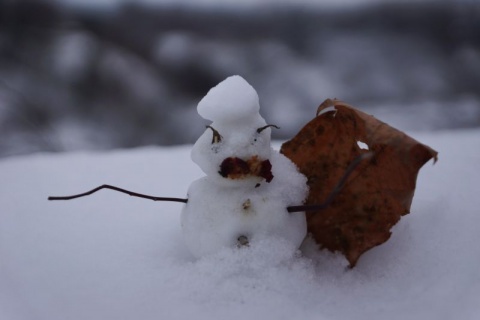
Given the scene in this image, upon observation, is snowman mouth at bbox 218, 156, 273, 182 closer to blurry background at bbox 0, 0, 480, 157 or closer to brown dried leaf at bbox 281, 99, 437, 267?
brown dried leaf at bbox 281, 99, 437, 267

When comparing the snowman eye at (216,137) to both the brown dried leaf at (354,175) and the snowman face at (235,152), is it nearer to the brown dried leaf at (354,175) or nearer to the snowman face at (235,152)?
the snowman face at (235,152)

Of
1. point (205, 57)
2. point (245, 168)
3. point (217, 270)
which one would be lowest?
point (217, 270)

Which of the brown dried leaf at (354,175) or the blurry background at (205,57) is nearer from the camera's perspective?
the brown dried leaf at (354,175)

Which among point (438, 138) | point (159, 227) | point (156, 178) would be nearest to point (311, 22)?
point (438, 138)

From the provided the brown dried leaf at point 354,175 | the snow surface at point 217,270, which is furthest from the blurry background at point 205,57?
the brown dried leaf at point 354,175

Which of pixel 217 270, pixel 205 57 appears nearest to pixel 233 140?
pixel 217 270

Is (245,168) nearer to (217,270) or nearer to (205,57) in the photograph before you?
(217,270)

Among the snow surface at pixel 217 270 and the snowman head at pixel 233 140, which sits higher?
the snowman head at pixel 233 140
